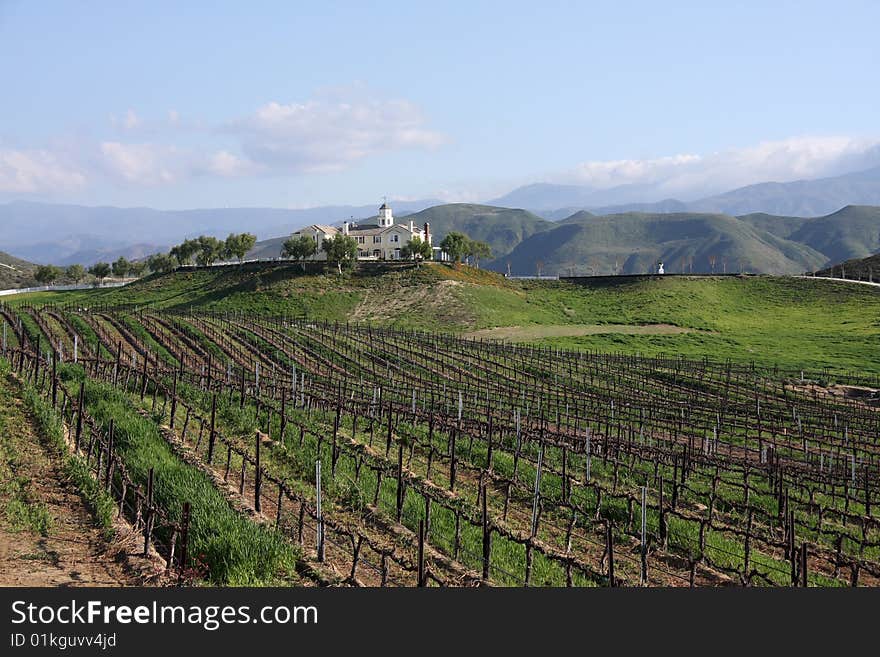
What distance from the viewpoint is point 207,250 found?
12156 centimetres

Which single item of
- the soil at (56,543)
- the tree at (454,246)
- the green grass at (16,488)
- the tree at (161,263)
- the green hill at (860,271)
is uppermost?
the tree at (454,246)

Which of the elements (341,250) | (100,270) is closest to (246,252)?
(100,270)

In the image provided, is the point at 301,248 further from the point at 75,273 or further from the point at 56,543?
the point at 56,543

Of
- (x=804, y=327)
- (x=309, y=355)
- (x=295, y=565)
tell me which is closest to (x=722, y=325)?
(x=804, y=327)

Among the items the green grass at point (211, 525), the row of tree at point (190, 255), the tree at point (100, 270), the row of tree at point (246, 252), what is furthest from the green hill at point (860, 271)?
the tree at point (100, 270)

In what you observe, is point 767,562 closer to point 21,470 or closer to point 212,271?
point 21,470

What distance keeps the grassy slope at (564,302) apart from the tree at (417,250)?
540 centimetres

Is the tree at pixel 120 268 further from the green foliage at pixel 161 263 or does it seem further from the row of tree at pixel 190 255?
the green foliage at pixel 161 263

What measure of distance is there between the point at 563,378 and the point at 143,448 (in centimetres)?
3544

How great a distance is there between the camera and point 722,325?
3538 inches

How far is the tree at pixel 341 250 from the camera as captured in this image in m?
105

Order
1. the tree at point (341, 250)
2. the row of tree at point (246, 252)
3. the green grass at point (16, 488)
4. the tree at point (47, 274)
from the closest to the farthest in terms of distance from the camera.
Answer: the green grass at point (16, 488) → the tree at point (341, 250) → the row of tree at point (246, 252) → the tree at point (47, 274)

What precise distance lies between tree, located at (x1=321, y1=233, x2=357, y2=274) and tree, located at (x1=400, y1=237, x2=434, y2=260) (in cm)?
980

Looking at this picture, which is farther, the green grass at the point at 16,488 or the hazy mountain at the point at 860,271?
the hazy mountain at the point at 860,271
